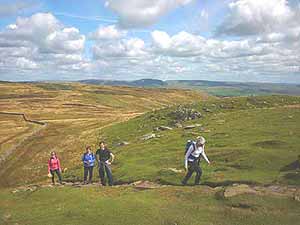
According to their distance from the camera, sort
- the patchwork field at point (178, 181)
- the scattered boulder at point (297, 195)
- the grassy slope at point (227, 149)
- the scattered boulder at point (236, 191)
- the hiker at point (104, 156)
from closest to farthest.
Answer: the patchwork field at point (178, 181) < the scattered boulder at point (297, 195) < the scattered boulder at point (236, 191) < the hiker at point (104, 156) < the grassy slope at point (227, 149)

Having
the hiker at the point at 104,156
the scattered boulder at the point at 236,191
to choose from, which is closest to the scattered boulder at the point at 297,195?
the scattered boulder at the point at 236,191

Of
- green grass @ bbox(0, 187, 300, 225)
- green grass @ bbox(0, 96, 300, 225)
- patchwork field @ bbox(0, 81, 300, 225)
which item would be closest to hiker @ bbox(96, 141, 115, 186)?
patchwork field @ bbox(0, 81, 300, 225)

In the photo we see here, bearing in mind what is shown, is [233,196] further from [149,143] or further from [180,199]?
[149,143]

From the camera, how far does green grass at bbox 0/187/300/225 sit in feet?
79.5

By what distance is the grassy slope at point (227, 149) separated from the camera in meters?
37.1

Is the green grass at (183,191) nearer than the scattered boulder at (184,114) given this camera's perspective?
Yes

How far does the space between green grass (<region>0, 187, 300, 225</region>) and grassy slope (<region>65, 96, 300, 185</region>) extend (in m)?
6.32

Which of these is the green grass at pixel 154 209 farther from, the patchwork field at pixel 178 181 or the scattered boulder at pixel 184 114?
the scattered boulder at pixel 184 114

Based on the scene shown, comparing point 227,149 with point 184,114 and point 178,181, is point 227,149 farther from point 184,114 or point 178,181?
point 184,114

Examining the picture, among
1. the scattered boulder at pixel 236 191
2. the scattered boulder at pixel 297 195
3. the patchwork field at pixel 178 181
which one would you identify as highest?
the scattered boulder at pixel 297 195

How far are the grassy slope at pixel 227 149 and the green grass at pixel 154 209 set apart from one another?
20.7ft

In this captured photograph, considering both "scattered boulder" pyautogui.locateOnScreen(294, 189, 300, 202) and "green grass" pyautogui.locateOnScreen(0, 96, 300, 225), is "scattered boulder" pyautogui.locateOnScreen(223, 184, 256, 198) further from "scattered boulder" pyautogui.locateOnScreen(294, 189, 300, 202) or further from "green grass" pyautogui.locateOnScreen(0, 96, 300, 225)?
"scattered boulder" pyautogui.locateOnScreen(294, 189, 300, 202)

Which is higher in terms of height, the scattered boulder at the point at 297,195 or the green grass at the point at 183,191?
the scattered boulder at the point at 297,195

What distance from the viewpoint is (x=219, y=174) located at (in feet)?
121
